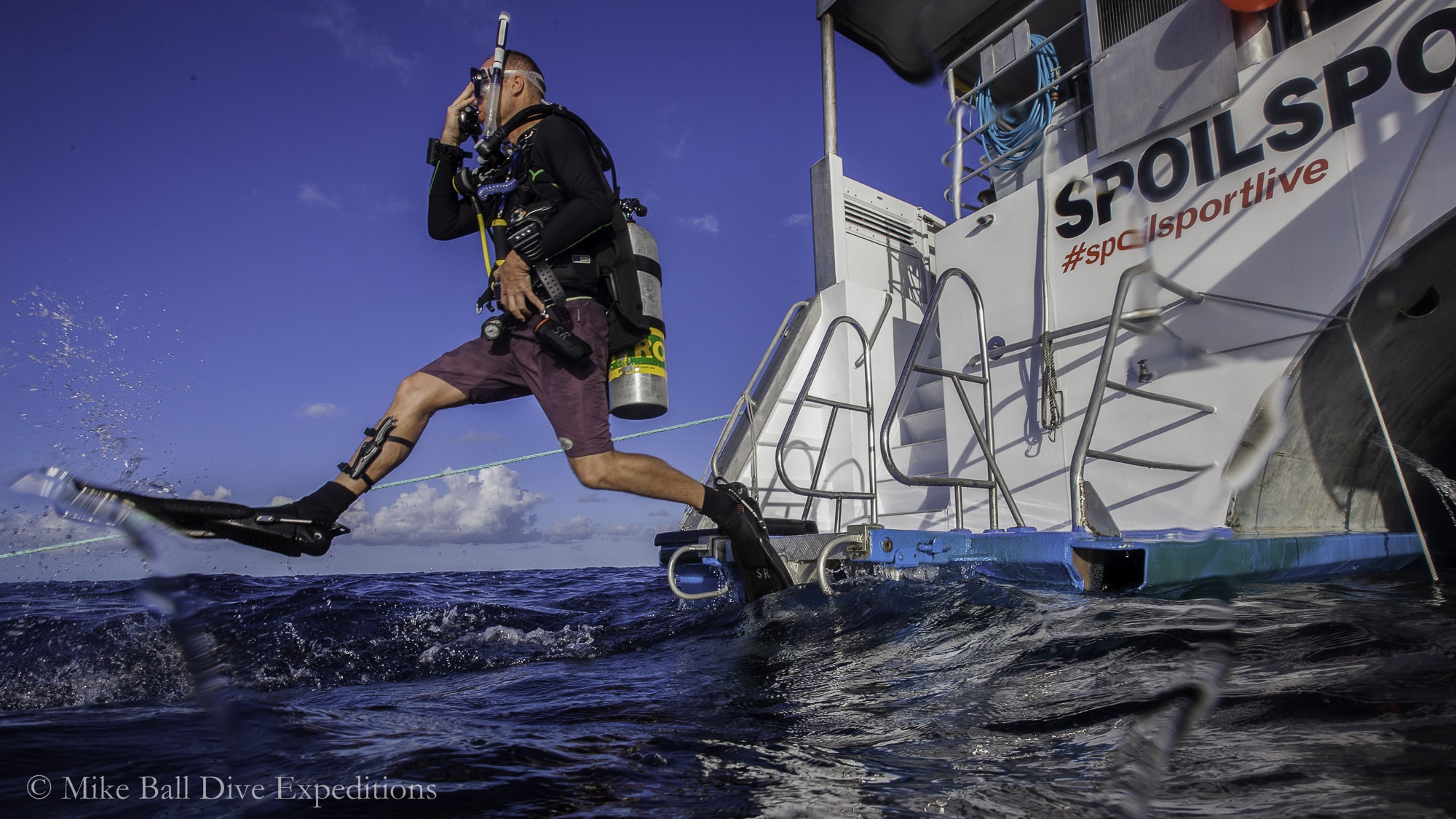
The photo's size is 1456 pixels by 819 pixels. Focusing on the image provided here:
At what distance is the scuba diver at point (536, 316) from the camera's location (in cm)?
252

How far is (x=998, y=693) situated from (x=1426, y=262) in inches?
118

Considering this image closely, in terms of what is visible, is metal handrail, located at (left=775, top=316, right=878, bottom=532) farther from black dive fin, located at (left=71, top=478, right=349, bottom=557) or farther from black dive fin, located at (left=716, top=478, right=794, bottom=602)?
black dive fin, located at (left=71, top=478, right=349, bottom=557)

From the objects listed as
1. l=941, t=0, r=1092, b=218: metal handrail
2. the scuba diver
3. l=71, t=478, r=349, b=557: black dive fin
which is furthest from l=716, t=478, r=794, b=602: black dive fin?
l=941, t=0, r=1092, b=218: metal handrail

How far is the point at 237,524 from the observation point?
2172 millimetres

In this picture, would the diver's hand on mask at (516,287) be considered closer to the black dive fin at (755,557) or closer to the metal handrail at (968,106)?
the black dive fin at (755,557)

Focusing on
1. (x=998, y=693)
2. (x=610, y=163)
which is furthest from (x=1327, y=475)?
(x=610, y=163)

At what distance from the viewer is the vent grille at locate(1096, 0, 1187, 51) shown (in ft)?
13.4

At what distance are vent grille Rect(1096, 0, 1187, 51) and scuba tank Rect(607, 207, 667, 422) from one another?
2.88 metres

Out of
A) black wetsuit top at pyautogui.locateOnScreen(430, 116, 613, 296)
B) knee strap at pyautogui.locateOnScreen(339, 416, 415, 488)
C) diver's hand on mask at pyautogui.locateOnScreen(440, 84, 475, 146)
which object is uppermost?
diver's hand on mask at pyautogui.locateOnScreen(440, 84, 475, 146)

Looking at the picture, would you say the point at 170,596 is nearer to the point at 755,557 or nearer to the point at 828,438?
the point at 755,557

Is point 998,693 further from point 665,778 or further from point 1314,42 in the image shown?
point 1314,42

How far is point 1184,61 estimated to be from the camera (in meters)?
3.70

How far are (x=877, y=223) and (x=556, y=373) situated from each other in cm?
353

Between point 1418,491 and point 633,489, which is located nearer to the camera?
point 633,489
